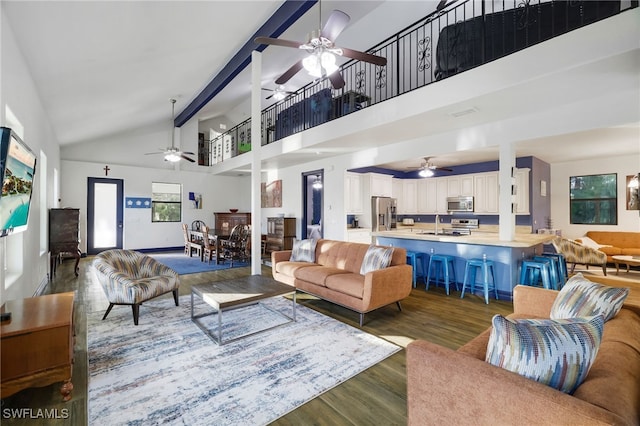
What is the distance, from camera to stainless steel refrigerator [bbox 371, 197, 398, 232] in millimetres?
7180

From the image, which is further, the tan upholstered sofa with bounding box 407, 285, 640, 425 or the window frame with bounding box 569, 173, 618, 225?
the window frame with bounding box 569, 173, 618, 225

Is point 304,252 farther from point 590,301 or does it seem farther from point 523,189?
point 523,189

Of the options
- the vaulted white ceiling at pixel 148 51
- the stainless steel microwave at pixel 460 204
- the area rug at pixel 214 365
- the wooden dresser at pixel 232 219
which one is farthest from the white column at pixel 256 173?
the stainless steel microwave at pixel 460 204

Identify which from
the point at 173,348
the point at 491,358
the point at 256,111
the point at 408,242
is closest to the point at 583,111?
the point at 408,242

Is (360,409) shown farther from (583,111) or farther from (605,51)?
(583,111)

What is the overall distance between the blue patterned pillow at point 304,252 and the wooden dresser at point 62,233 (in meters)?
4.42

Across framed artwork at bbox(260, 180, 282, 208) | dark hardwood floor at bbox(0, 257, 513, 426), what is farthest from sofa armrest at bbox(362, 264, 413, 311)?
framed artwork at bbox(260, 180, 282, 208)

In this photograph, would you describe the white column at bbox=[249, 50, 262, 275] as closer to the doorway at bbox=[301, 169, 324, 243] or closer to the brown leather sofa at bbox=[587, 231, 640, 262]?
the doorway at bbox=[301, 169, 324, 243]

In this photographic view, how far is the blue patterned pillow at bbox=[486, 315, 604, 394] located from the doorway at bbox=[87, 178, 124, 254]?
1009cm

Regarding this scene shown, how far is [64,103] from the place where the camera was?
4.76 metres

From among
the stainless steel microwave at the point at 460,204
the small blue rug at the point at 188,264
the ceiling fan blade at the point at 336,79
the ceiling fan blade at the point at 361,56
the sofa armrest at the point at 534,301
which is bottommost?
the small blue rug at the point at 188,264

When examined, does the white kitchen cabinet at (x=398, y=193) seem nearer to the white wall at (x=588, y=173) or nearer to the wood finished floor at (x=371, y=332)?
the wood finished floor at (x=371, y=332)

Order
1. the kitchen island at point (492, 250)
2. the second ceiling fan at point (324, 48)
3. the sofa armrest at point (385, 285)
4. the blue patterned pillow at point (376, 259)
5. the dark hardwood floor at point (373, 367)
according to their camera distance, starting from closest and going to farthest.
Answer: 1. the dark hardwood floor at point (373, 367)
2. the second ceiling fan at point (324, 48)
3. the sofa armrest at point (385, 285)
4. the blue patterned pillow at point (376, 259)
5. the kitchen island at point (492, 250)

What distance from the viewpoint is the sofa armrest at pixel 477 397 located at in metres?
1.00
